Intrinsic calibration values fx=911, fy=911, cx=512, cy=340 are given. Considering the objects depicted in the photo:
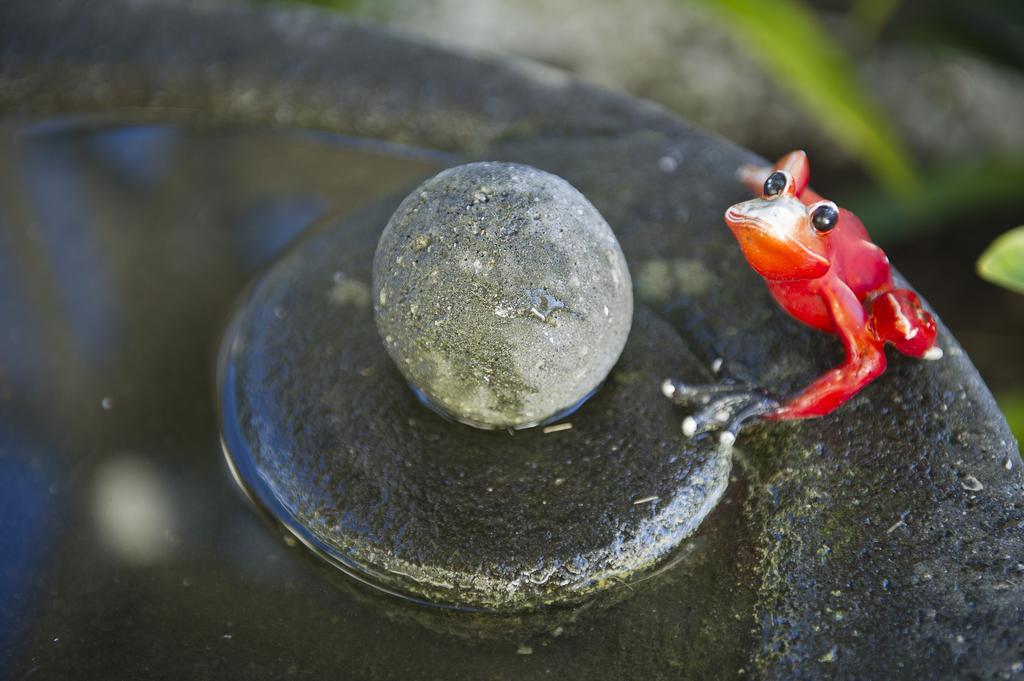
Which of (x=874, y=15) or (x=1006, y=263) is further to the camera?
(x=874, y=15)

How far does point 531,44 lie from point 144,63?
152cm

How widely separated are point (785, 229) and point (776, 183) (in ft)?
0.23

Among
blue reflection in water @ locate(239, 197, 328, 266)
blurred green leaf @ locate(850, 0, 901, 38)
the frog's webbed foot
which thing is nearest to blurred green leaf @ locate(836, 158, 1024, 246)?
blurred green leaf @ locate(850, 0, 901, 38)

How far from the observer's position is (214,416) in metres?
1.41

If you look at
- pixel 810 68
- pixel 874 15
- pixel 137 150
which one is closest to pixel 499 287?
pixel 137 150

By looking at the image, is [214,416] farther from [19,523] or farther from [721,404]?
[721,404]

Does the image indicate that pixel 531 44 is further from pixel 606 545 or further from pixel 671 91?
pixel 606 545

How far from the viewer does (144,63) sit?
1878 millimetres

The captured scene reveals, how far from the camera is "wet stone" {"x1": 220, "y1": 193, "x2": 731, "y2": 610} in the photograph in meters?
1.15

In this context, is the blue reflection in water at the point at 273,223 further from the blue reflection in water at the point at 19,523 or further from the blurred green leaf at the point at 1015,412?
the blurred green leaf at the point at 1015,412

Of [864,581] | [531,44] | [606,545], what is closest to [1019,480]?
[864,581]

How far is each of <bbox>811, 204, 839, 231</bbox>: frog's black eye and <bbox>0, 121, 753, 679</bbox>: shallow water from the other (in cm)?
37

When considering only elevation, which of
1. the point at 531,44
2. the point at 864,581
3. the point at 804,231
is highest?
the point at 804,231

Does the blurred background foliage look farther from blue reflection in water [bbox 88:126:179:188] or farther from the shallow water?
the shallow water
